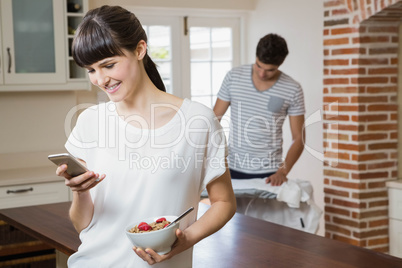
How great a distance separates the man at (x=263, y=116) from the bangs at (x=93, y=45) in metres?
2.28

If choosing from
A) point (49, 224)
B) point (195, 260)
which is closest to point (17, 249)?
point (49, 224)

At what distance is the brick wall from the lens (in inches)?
157

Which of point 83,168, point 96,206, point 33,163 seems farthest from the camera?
point 33,163

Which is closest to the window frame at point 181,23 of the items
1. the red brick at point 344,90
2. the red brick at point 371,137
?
the red brick at point 344,90

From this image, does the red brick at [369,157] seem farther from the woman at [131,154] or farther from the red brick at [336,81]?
the woman at [131,154]

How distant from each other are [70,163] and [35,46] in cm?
299

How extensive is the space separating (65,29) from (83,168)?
2996 mm

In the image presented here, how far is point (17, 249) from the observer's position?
2887 millimetres

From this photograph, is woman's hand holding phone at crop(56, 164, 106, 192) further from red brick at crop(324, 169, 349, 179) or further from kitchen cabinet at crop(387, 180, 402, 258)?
kitchen cabinet at crop(387, 180, 402, 258)

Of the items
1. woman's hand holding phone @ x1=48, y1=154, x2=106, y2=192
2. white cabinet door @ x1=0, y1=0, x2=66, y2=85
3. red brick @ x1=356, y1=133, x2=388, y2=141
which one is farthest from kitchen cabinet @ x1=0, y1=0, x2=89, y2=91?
woman's hand holding phone @ x1=48, y1=154, x2=106, y2=192

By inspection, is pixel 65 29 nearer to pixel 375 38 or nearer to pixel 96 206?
pixel 375 38

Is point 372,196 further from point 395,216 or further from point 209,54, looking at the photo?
point 209,54

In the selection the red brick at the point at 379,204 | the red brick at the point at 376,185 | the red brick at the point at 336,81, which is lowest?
the red brick at the point at 379,204

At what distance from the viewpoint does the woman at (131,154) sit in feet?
4.64
